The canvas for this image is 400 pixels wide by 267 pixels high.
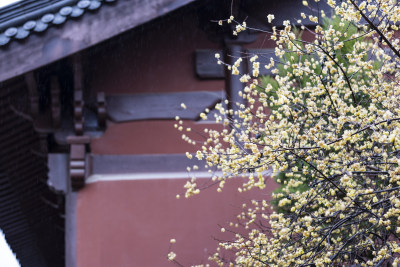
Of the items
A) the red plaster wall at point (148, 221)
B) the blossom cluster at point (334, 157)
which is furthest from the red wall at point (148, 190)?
the blossom cluster at point (334, 157)

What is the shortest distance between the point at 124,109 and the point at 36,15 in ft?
4.71

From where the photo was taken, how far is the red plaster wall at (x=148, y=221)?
655 cm

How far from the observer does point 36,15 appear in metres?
5.95

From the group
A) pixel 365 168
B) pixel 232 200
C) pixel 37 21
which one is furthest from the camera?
pixel 232 200

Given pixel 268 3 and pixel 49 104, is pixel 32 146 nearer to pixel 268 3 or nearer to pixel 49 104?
pixel 49 104

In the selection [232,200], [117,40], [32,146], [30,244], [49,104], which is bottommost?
[30,244]

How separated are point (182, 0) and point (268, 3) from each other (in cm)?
134

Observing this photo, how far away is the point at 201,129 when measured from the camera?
698 centimetres

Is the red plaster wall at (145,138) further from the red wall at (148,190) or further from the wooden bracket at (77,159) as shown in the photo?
the wooden bracket at (77,159)

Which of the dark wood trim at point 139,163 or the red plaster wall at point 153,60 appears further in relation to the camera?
the red plaster wall at point 153,60

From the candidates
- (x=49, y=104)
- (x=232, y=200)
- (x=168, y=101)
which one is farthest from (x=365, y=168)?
(x=49, y=104)

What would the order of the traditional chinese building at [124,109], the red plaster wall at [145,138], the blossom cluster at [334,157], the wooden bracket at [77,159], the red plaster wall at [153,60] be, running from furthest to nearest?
the red plaster wall at [153,60] → the red plaster wall at [145,138] → the wooden bracket at [77,159] → the traditional chinese building at [124,109] → the blossom cluster at [334,157]

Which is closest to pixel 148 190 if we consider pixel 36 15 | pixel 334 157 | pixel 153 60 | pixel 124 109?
pixel 124 109

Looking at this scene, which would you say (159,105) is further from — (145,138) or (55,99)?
(55,99)
